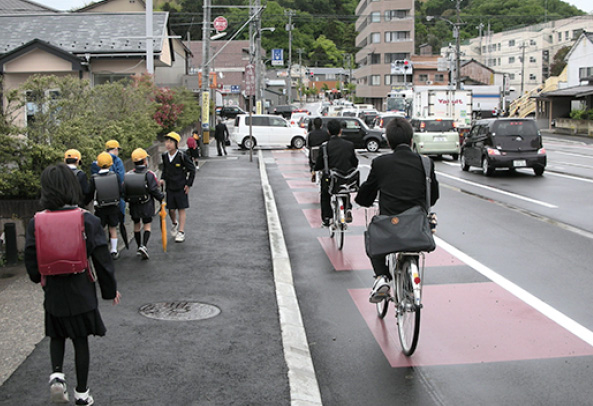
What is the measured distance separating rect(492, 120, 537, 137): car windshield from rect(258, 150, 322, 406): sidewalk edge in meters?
11.8

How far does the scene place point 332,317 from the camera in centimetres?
689

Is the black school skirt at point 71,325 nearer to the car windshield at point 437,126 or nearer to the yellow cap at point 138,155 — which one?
the yellow cap at point 138,155

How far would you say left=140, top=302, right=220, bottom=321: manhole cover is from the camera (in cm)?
678

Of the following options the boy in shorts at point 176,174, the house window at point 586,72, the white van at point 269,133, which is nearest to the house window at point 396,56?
the house window at point 586,72

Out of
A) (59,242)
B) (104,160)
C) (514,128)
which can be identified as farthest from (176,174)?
(514,128)

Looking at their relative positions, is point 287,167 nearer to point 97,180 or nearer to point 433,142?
point 433,142

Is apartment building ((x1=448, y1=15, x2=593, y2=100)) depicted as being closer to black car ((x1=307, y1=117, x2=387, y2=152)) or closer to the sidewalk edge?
black car ((x1=307, y1=117, x2=387, y2=152))

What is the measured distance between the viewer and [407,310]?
17.9ft

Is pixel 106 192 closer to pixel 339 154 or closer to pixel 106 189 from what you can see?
pixel 106 189

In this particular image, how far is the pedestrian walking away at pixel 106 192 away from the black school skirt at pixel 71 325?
14.3 feet

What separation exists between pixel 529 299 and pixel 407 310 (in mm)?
2442

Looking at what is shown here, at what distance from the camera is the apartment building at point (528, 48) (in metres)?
89.9

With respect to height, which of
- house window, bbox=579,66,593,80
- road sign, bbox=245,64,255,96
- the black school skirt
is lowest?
the black school skirt

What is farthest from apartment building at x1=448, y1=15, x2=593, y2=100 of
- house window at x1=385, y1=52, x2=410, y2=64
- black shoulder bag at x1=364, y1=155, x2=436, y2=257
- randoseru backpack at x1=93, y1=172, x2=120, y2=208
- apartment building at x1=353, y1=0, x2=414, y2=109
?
black shoulder bag at x1=364, y1=155, x2=436, y2=257
